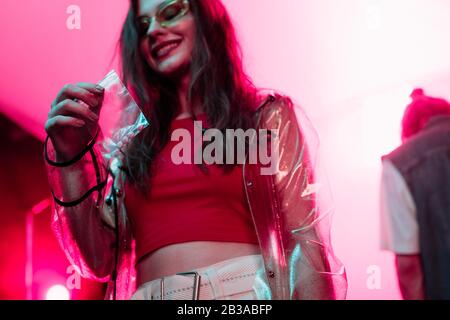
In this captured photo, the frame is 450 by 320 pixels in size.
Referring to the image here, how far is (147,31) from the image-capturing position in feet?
5.33

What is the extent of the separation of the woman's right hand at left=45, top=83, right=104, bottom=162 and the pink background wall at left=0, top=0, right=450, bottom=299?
0.14 metres

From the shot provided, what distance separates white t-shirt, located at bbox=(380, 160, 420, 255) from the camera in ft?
5.07

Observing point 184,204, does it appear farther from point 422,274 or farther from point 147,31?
point 422,274

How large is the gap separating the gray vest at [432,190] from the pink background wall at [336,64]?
2.1 inches

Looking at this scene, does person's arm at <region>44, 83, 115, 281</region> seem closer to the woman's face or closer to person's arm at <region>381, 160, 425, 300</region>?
the woman's face

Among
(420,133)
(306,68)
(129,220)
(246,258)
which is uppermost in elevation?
(306,68)

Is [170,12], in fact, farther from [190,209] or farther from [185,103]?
[190,209]

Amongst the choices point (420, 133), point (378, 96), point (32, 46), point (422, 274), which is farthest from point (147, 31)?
point (422, 274)

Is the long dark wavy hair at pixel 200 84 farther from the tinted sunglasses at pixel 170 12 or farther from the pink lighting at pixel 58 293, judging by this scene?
the pink lighting at pixel 58 293

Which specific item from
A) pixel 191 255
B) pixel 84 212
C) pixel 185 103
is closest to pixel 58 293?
pixel 84 212

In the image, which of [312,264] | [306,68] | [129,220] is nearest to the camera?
[312,264]

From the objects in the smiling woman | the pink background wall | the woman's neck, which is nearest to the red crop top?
the smiling woman

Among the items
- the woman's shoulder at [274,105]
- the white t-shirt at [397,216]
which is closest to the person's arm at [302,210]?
the woman's shoulder at [274,105]
